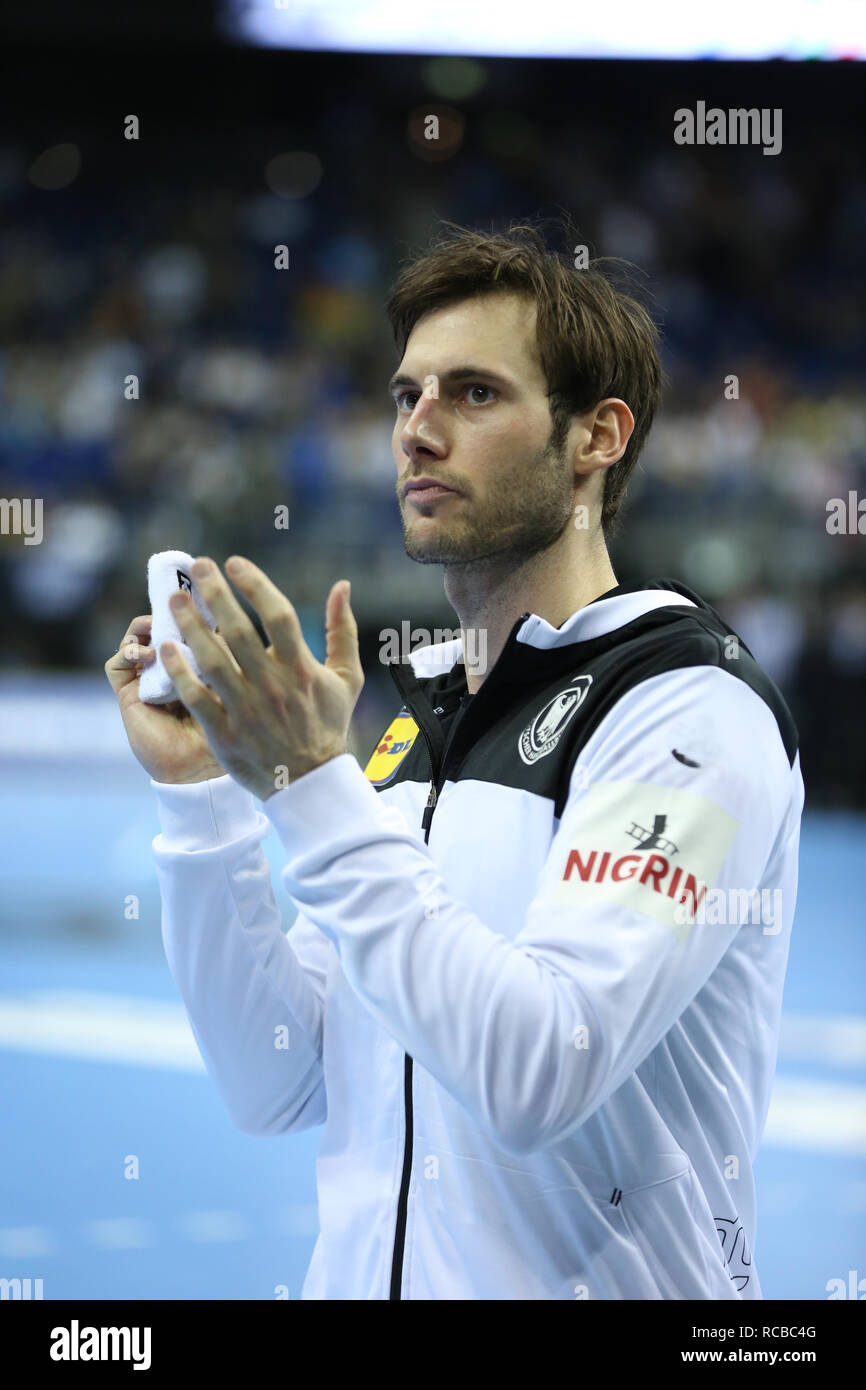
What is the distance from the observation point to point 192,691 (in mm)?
1672

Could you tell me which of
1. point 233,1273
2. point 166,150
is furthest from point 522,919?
point 166,150

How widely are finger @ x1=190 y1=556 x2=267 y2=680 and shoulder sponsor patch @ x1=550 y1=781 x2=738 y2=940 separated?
1.46ft

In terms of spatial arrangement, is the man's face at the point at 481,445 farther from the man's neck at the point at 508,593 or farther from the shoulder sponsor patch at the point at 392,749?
the shoulder sponsor patch at the point at 392,749

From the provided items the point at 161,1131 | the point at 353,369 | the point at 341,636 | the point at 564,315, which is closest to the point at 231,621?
the point at 341,636

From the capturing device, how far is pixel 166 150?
1622 centimetres

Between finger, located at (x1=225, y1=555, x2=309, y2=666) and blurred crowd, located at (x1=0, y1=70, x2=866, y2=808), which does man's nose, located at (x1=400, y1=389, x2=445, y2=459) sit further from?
blurred crowd, located at (x1=0, y1=70, x2=866, y2=808)

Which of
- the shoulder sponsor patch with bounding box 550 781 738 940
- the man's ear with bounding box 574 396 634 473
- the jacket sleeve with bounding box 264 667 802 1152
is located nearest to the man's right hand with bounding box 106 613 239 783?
the jacket sleeve with bounding box 264 667 802 1152

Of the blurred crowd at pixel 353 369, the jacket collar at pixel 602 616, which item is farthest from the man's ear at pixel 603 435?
the blurred crowd at pixel 353 369

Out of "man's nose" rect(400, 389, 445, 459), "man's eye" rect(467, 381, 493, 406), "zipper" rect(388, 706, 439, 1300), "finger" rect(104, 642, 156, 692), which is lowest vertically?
"zipper" rect(388, 706, 439, 1300)

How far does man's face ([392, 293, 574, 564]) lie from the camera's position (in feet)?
7.14

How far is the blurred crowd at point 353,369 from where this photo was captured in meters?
12.2

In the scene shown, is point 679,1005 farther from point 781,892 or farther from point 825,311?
point 825,311

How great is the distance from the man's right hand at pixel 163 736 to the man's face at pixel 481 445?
446 mm

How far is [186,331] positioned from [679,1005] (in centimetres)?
1408
